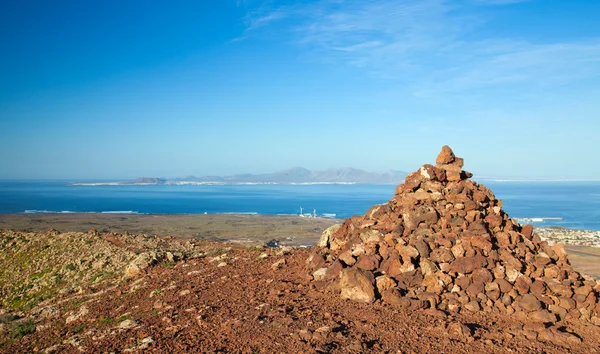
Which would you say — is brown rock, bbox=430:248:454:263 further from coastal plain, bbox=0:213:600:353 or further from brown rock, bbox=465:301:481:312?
coastal plain, bbox=0:213:600:353

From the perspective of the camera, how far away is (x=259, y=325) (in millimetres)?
10273

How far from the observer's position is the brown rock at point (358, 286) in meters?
11.8

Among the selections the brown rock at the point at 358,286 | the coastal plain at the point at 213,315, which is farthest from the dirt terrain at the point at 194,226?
the brown rock at the point at 358,286

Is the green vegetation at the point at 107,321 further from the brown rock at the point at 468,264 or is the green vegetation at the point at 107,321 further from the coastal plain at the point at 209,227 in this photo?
the coastal plain at the point at 209,227

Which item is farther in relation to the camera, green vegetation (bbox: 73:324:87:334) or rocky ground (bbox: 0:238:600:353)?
green vegetation (bbox: 73:324:87:334)

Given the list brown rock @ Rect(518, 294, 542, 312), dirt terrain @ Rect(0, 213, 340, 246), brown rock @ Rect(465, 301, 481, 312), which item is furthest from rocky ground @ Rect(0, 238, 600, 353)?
dirt terrain @ Rect(0, 213, 340, 246)

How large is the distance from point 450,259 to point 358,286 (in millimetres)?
3171

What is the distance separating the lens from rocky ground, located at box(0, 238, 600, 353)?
369 inches

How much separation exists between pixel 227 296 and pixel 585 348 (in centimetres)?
939

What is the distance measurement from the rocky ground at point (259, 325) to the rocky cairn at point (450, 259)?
52cm

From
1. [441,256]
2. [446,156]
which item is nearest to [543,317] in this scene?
[441,256]

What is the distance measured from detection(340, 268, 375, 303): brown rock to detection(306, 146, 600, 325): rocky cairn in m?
0.03

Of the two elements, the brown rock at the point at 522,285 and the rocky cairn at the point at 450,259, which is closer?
the rocky cairn at the point at 450,259

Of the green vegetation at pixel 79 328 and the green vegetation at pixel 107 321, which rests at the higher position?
→ the green vegetation at pixel 107 321
